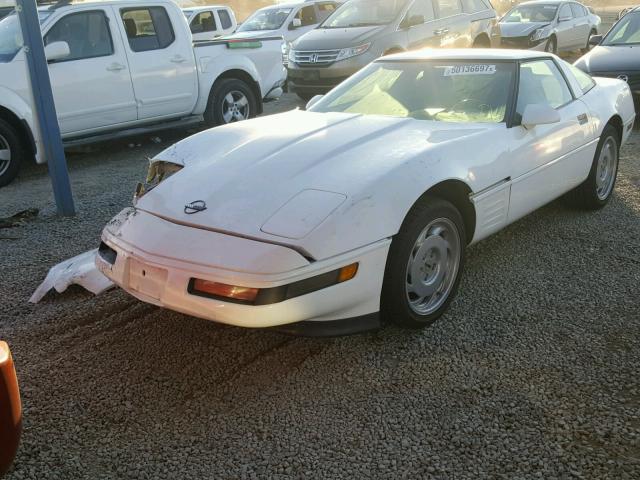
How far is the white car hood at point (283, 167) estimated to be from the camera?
2.94 metres

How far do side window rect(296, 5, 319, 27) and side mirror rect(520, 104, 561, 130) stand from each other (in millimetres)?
11586

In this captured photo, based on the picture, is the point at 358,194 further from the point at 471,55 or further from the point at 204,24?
the point at 204,24

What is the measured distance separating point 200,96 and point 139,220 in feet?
→ 17.9

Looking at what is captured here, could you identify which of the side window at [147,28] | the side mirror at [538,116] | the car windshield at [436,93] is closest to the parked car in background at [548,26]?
the side window at [147,28]

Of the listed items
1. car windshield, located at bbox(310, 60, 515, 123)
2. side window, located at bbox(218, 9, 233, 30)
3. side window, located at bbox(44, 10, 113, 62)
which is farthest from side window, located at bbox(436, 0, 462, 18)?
car windshield, located at bbox(310, 60, 515, 123)

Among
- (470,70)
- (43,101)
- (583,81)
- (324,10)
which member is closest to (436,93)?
(470,70)

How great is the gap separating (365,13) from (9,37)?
Answer: 584 centimetres

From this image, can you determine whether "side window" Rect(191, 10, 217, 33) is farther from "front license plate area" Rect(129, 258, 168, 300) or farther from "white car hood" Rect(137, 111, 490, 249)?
"front license plate area" Rect(129, 258, 168, 300)

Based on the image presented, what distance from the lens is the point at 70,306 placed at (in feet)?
12.2

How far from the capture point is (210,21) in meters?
15.3

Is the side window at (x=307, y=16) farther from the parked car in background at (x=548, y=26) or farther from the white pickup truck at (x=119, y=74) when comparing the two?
the white pickup truck at (x=119, y=74)

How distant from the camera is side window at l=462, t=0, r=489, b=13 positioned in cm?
1159

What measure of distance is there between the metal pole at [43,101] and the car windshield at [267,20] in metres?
9.78

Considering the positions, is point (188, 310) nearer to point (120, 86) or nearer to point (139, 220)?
point (139, 220)
